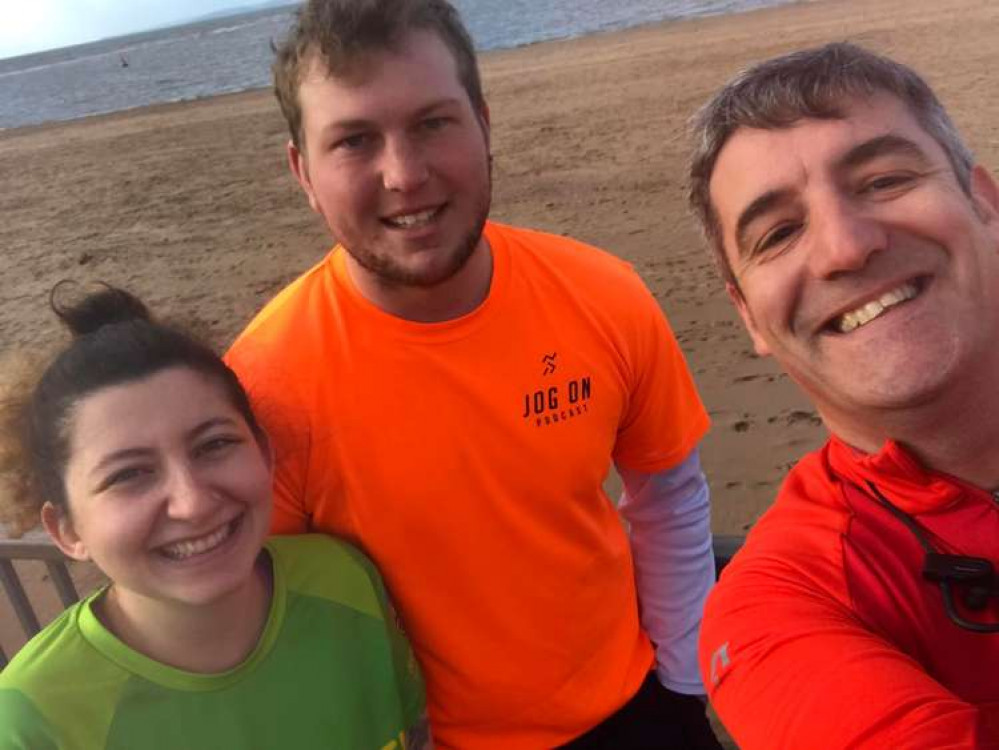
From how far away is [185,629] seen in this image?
73.4 inches

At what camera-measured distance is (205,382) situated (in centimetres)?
192

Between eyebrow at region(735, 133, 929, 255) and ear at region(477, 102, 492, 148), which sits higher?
ear at region(477, 102, 492, 148)

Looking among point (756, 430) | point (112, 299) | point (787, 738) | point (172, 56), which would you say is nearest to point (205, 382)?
point (112, 299)

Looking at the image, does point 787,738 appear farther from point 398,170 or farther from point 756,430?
point 756,430

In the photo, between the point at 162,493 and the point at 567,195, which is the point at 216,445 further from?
the point at 567,195

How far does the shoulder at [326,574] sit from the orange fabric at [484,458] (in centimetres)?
8

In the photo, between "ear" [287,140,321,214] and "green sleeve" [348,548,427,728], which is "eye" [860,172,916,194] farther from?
"green sleeve" [348,548,427,728]

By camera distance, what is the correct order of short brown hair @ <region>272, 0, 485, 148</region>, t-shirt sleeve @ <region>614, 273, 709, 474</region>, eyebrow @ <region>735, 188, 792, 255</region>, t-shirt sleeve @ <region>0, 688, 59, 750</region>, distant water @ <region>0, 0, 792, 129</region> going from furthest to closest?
distant water @ <region>0, 0, 792, 129</region> < t-shirt sleeve @ <region>614, 273, 709, 474</region> < short brown hair @ <region>272, 0, 485, 148</region> < eyebrow @ <region>735, 188, 792, 255</region> < t-shirt sleeve @ <region>0, 688, 59, 750</region>

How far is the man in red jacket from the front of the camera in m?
1.49

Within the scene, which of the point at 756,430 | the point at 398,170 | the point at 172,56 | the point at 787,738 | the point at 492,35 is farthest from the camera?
the point at 172,56

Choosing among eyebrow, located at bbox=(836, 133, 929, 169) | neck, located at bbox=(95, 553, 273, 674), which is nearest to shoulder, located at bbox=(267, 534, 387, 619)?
neck, located at bbox=(95, 553, 273, 674)

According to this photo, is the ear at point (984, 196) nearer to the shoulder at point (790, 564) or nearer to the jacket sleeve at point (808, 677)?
the shoulder at point (790, 564)

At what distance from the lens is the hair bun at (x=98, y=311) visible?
6.55ft

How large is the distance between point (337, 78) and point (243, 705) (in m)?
1.48
